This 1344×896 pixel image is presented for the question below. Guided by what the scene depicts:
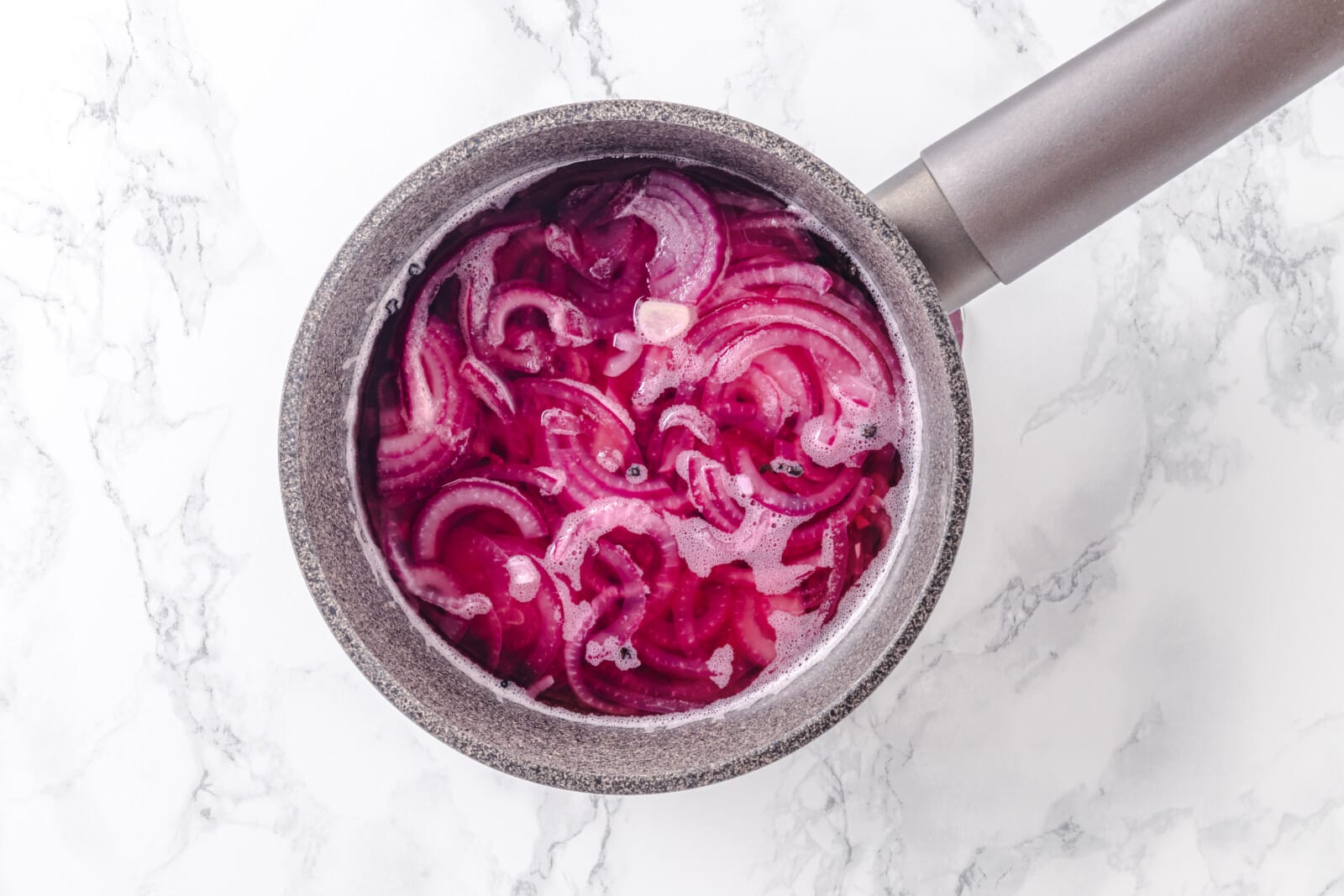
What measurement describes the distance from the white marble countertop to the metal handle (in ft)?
1.19

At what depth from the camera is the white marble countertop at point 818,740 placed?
1184 mm

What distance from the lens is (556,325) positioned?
1009 millimetres

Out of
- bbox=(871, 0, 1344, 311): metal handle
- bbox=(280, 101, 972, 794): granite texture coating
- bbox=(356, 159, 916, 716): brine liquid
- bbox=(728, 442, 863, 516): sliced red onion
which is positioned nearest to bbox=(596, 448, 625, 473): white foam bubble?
bbox=(356, 159, 916, 716): brine liquid

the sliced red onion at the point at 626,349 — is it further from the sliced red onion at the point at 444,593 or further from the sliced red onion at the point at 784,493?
the sliced red onion at the point at 444,593

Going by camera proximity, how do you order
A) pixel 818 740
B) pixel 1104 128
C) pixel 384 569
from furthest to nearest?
1. pixel 818 740
2. pixel 384 569
3. pixel 1104 128

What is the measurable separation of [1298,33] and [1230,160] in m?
0.51

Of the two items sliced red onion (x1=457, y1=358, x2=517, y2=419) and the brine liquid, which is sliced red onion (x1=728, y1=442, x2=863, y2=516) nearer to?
the brine liquid

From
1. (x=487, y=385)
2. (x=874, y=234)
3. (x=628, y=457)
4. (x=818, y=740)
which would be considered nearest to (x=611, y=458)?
(x=628, y=457)

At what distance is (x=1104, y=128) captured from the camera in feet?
2.59

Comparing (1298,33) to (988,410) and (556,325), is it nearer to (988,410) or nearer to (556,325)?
(988,410)

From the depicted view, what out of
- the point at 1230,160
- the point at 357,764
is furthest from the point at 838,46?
the point at 357,764

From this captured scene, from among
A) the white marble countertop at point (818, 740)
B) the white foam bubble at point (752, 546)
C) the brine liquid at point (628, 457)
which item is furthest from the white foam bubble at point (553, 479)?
the white marble countertop at point (818, 740)

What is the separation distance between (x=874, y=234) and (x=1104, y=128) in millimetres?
188

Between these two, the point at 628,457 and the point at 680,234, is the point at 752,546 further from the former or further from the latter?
the point at 680,234
